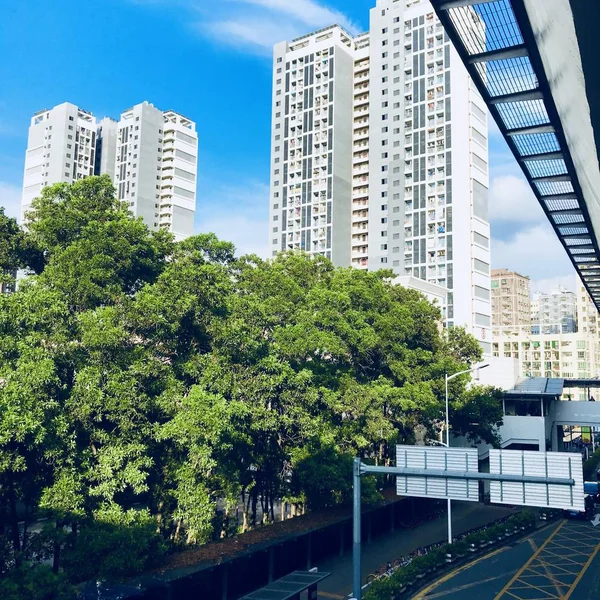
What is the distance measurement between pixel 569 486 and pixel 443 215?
6219 cm

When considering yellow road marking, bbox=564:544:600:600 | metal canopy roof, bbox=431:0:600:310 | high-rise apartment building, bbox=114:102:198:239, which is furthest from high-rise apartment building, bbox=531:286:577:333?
metal canopy roof, bbox=431:0:600:310

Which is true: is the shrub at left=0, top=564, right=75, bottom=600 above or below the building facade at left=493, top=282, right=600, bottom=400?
below

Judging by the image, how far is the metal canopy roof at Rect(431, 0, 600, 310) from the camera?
5.42m

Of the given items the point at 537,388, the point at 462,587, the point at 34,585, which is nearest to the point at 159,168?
the point at 537,388

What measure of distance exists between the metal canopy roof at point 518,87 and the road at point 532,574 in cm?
2126

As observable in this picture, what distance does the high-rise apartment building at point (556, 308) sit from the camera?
186875 mm

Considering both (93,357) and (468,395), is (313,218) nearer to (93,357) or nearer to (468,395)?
(468,395)

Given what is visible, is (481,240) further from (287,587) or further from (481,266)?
(287,587)


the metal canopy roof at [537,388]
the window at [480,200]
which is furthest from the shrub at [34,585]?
the window at [480,200]

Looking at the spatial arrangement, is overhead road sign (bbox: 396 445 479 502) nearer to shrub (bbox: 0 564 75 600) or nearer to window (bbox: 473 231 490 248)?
shrub (bbox: 0 564 75 600)

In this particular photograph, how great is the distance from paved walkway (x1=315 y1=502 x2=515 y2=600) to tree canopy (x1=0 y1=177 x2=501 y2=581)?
3.46m

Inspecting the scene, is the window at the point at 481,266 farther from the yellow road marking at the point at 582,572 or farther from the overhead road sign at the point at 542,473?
the overhead road sign at the point at 542,473

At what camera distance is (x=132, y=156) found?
111875 millimetres

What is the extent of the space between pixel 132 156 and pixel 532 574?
100 metres
